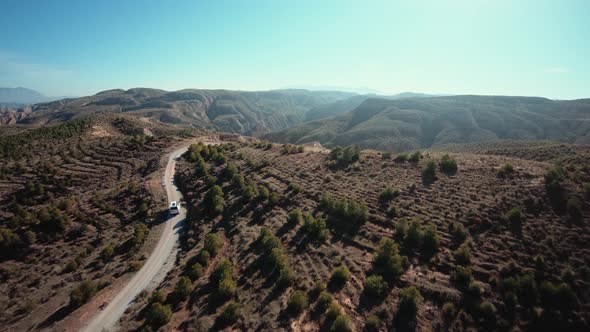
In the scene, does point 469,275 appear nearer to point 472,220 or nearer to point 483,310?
point 483,310

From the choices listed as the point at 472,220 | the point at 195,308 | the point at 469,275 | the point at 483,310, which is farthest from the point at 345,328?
the point at 472,220

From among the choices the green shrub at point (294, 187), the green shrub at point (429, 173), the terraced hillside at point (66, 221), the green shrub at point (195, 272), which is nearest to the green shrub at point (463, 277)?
the green shrub at point (429, 173)

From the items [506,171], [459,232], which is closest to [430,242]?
[459,232]

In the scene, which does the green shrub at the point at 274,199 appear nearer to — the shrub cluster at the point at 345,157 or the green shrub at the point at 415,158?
the shrub cluster at the point at 345,157

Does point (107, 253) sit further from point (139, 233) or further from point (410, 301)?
point (410, 301)

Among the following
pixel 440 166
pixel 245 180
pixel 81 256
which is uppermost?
pixel 440 166
